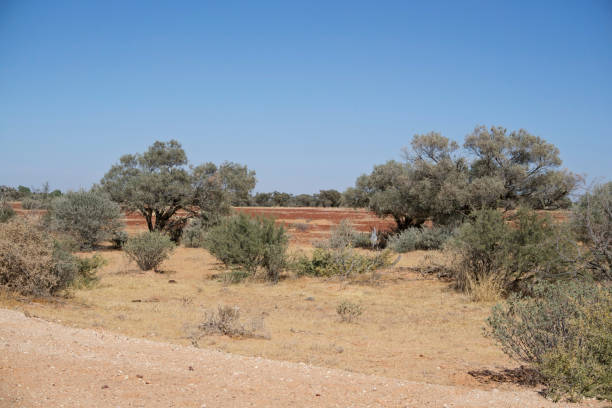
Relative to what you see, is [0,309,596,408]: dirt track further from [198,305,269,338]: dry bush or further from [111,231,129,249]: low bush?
[111,231,129,249]: low bush

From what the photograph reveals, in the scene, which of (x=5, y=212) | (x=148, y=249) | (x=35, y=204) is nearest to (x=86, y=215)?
(x=5, y=212)

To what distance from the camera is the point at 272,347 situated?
729 centimetres

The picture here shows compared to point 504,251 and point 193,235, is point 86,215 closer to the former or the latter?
point 193,235

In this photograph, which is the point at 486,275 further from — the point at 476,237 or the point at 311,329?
the point at 311,329

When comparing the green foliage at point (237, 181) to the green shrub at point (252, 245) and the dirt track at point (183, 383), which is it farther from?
the dirt track at point (183, 383)

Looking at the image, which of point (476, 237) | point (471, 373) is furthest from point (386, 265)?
point (471, 373)

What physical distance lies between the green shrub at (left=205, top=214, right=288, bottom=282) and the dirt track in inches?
349

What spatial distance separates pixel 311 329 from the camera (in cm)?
881

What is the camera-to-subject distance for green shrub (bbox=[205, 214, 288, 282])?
14.9 meters

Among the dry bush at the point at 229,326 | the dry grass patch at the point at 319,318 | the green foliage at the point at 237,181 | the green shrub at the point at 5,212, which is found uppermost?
the green foliage at the point at 237,181

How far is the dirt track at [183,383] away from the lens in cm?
432

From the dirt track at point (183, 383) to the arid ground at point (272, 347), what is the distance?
17mm

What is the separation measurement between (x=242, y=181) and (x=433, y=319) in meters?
18.5

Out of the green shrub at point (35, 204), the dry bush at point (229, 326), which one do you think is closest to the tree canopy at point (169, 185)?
the green shrub at point (35, 204)
